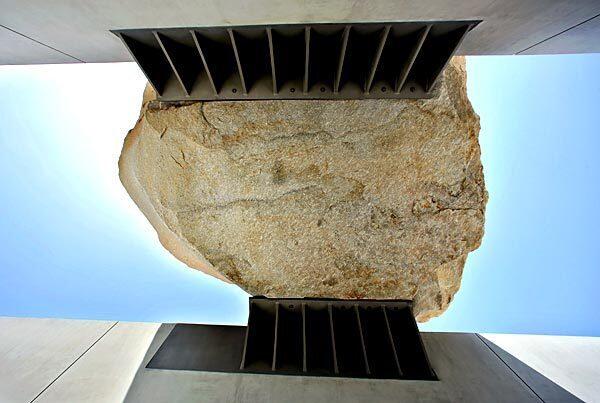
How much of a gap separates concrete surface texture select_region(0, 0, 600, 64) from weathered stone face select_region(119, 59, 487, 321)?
85 centimetres

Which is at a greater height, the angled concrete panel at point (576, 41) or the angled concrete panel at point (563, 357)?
the angled concrete panel at point (576, 41)

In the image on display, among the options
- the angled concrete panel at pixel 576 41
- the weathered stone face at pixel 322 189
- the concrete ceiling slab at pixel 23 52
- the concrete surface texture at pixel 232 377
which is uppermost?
the angled concrete panel at pixel 576 41

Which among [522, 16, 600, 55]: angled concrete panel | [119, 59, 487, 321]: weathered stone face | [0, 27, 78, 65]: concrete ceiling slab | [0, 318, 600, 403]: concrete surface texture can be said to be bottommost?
[0, 318, 600, 403]: concrete surface texture

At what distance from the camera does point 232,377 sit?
3293 millimetres

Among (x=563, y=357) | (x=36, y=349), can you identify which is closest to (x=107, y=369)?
(x=36, y=349)

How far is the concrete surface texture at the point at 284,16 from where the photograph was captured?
2.42 metres

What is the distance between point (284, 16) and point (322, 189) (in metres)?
1.73

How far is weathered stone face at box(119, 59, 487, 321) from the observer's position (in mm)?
3598

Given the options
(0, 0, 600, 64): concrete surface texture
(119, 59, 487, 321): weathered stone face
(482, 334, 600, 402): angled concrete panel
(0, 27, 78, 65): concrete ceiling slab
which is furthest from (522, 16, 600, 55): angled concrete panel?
(0, 27, 78, 65): concrete ceiling slab

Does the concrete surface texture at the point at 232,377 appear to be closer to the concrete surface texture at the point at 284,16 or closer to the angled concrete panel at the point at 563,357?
the angled concrete panel at the point at 563,357

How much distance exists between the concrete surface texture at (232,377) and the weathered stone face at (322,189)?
98cm

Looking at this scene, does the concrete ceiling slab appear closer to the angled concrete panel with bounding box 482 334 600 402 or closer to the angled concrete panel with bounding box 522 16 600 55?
the angled concrete panel with bounding box 522 16 600 55

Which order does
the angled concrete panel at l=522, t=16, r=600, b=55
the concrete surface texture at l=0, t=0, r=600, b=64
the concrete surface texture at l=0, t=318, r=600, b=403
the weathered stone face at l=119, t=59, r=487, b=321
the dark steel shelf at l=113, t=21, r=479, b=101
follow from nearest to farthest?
the concrete surface texture at l=0, t=0, r=600, b=64 → the angled concrete panel at l=522, t=16, r=600, b=55 → the dark steel shelf at l=113, t=21, r=479, b=101 → the concrete surface texture at l=0, t=318, r=600, b=403 → the weathered stone face at l=119, t=59, r=487, b=321

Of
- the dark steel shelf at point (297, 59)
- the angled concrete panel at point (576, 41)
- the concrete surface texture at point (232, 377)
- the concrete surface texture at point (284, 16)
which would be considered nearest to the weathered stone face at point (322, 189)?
the dark steel shelf at point (297, 59)
